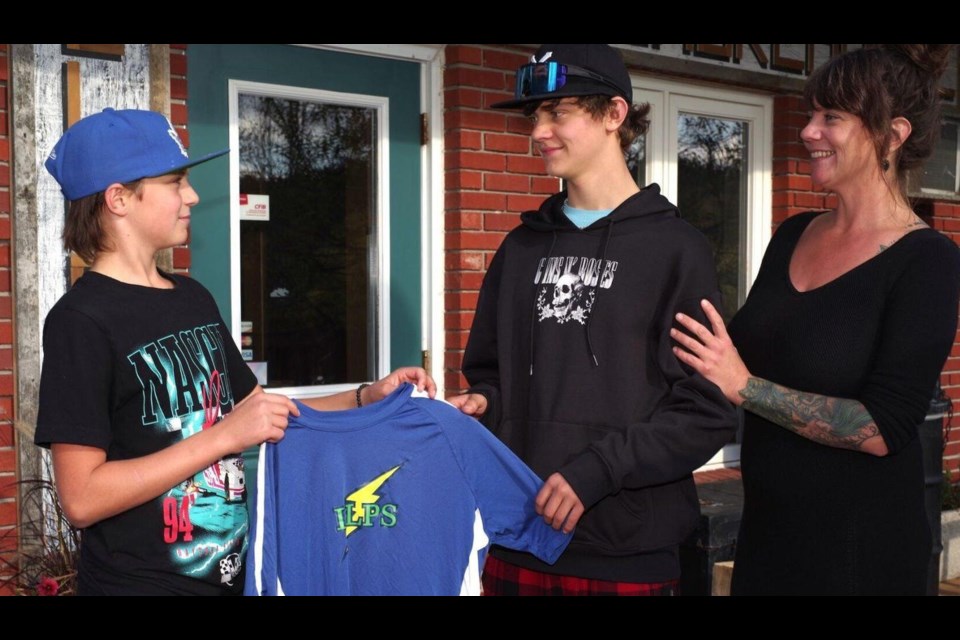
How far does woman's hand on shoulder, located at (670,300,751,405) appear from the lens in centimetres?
238

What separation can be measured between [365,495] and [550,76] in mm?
1275

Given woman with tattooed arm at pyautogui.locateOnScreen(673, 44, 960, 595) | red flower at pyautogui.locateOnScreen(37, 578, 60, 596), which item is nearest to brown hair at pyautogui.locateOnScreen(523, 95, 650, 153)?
woman with tattooed arm at pyautogui.locateOnScreen(673, 44, 960, 595)

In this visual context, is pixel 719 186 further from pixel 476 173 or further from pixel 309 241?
pixel 309 241

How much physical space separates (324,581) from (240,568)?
0.75ft

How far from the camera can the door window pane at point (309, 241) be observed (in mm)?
4629

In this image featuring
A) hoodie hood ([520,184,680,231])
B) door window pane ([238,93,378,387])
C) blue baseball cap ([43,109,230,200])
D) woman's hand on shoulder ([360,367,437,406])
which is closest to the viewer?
blue baseball cap ([43,109,230,200])

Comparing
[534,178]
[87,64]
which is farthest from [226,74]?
[534,178]

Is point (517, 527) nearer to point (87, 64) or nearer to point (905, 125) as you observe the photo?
point (905, 125)

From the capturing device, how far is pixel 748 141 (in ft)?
21.3

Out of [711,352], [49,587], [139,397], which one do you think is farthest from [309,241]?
[711,352]

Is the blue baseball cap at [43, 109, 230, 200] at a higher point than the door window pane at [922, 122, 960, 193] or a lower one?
lower

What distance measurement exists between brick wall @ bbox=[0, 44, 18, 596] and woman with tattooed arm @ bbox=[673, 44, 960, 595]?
9.46 feet

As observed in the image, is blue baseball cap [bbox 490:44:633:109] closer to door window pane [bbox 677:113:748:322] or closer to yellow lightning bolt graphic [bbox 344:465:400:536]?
yellow lightning bolt graphic [bbox 344:465:400:536]

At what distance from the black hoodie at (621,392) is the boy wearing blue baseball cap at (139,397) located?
71 centimetres
